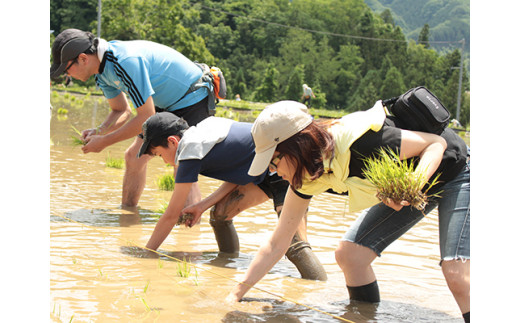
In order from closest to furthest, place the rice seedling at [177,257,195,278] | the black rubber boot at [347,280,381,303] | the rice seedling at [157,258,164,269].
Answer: the black rubber boot at [347,280,381,303] < the rice seedling at [177,257,195,278] < the rice seedling at [157,258,164,269]

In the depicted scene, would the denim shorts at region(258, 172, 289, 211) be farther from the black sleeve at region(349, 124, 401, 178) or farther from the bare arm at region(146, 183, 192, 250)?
the black sleeve at region(349, 124, 401, 178)

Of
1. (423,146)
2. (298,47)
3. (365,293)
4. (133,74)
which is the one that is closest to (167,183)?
(133,74)

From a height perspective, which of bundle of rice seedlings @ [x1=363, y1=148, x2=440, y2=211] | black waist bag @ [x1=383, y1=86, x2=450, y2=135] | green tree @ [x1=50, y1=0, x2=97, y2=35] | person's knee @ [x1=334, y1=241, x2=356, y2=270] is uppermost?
green tree @ [x1=50, y1=0, x2=97, y2=35]

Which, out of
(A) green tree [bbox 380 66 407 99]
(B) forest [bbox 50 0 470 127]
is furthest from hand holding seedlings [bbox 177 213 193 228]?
(A) green tree [bbox 380 66 407 99]

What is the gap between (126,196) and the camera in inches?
225

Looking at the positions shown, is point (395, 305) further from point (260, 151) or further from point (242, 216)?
point (242, 216)

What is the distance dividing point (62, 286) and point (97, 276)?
0.84 feet

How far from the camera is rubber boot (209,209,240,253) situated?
4.32 metres

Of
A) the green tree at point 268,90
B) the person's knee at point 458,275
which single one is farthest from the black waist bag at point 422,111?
the green tree at point 268,90

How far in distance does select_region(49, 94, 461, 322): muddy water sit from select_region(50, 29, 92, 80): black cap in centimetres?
121

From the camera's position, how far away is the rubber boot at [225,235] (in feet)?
14.2

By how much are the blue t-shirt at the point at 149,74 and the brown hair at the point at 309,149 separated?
2092 mm

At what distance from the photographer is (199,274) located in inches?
150

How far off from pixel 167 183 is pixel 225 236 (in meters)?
2.34
